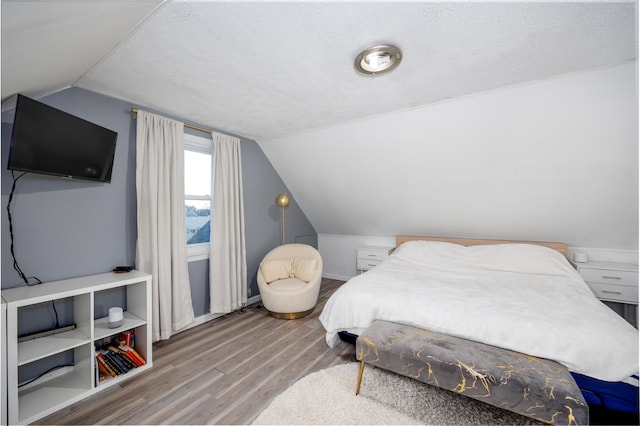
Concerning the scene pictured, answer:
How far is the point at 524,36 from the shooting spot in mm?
1546

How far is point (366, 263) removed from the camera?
14.2 feet

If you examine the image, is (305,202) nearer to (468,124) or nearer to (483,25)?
(468,124)

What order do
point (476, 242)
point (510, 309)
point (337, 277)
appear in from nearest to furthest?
point (510, 309), point (476, 242), point (337, 277)

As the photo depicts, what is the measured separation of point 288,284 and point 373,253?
170 cm

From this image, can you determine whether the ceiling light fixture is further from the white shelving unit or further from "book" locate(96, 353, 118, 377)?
"book" locate(96, 353, 118, 377)

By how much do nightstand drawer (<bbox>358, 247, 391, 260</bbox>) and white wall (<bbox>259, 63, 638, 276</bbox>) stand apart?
1.46 feet

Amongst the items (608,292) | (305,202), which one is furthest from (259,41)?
(608,292)

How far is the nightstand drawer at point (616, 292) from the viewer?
8.70 ft

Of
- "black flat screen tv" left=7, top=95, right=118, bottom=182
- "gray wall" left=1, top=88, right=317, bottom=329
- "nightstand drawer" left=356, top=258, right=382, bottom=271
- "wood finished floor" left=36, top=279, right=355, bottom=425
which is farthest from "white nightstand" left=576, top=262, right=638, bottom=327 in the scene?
"black flat screen tv" left=7, top=95, right=118, bottom=182

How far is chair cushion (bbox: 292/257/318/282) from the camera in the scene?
3361 mm

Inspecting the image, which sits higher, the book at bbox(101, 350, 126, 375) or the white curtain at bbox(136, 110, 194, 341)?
the white curtain at bbox(136, 110, 194, 341)

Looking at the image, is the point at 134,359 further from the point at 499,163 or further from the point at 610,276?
the point at 610,276

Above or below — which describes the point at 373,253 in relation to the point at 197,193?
below

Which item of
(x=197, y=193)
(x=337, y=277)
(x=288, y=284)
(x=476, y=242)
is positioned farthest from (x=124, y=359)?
(x=476, y=242)
